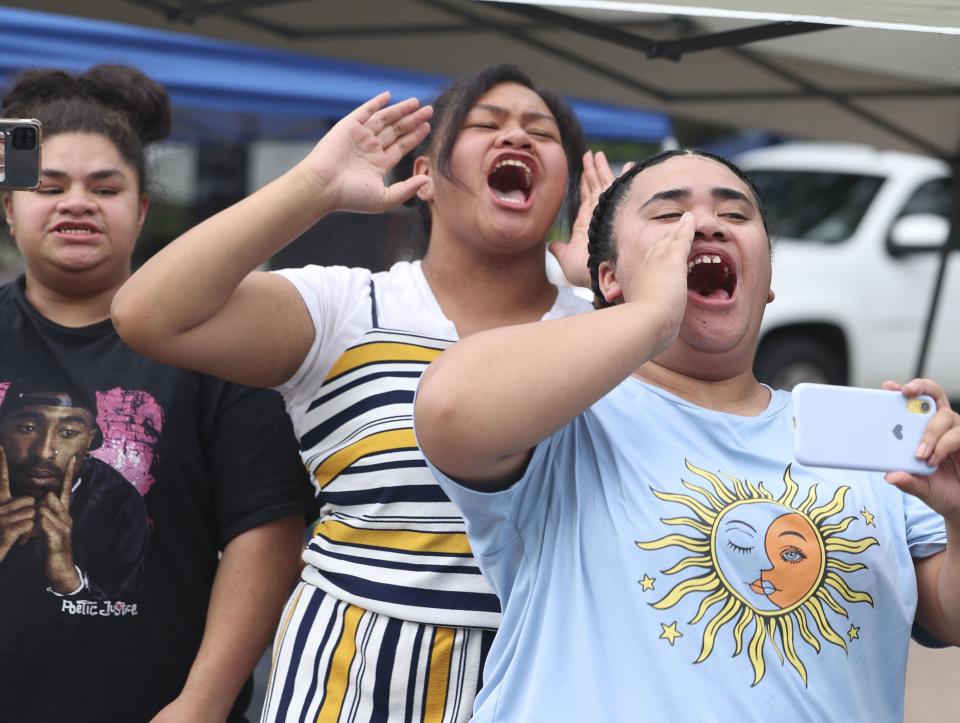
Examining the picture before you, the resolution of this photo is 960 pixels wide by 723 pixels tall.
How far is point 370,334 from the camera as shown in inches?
78.8

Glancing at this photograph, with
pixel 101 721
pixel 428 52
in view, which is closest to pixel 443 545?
pixel 101 721

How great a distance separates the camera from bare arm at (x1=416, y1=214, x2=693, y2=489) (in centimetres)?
146

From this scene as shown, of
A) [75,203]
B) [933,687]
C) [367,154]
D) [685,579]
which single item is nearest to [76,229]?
[75,203]

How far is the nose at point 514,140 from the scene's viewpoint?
2195mm

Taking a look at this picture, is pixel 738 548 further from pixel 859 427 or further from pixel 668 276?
pixel 668 276

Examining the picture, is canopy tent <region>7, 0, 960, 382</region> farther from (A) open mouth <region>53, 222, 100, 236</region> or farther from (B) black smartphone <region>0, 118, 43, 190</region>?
(B) black smartphone <region>0, 118, 43, 190</region>

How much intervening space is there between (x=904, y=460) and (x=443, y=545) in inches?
28.1

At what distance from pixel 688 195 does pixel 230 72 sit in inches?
167

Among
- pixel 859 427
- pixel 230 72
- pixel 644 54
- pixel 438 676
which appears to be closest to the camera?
pixel 859 427

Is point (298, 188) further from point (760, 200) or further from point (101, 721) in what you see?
point (101, 721)

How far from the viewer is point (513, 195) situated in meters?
2.16

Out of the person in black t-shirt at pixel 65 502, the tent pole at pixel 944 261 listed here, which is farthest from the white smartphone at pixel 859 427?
the tent pole at pixel 944 261

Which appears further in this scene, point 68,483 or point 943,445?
point 68,483

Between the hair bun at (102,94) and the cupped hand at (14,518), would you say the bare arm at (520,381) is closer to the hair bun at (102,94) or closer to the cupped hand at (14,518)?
the cupped hand at (14,518)
